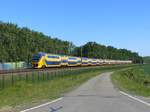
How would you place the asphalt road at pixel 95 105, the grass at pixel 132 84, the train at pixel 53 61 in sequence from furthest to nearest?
the train at pixel 53 61 < the grass at pixel 132 84 < the asphalt road at pixel 95 105

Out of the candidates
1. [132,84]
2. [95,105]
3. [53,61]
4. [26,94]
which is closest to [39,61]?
[53,61]

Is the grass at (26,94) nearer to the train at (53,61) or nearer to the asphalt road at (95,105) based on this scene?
the asphalt road at (95,105)

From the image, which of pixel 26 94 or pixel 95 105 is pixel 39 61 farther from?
pixel 95 105

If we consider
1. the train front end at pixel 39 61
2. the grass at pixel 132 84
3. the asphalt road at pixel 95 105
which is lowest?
the grass at pixel 132 84

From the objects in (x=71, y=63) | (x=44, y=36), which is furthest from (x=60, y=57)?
(x=44, y=36)

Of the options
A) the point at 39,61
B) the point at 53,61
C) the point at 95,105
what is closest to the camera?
the point at 95,105

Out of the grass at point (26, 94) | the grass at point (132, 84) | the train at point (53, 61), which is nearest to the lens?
the grass at point (26, 94)

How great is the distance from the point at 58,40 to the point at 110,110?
581 ft

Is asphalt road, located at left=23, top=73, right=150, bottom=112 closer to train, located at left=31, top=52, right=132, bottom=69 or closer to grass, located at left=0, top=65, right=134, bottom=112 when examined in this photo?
grass, located at left=0, top=65, right=134, bottom=112

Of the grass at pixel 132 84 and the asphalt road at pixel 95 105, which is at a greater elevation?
the asphalt road at pixel 95 105

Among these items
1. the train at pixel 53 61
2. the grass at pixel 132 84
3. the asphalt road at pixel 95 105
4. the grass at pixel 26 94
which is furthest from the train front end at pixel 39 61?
the asphalt road at pixel 95 105

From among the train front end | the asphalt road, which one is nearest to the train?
the train front end

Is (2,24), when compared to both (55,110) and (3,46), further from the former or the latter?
(55,110)

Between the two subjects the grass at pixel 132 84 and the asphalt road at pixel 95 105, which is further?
the grass at pixel 132 84
